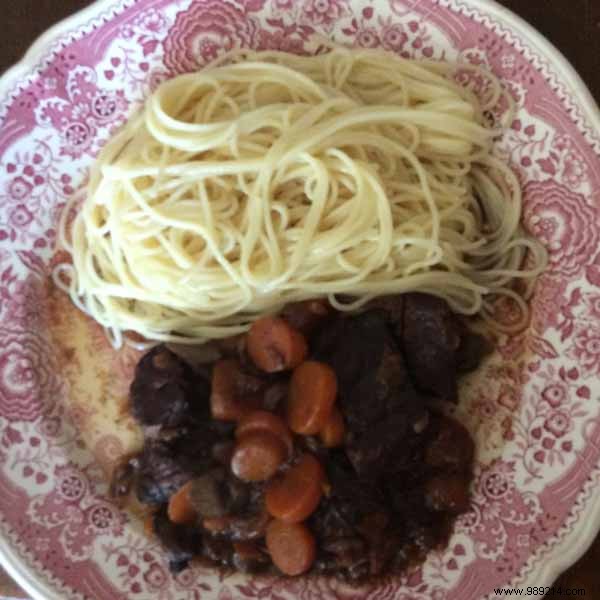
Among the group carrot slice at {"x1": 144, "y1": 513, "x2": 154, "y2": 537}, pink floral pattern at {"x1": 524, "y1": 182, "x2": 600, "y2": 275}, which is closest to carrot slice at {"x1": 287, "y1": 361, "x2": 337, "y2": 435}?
carrot slice at {"x1": 144, "y1": 513, "x2": 154, "y2": 537}

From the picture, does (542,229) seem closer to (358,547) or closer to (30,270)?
(358,547)

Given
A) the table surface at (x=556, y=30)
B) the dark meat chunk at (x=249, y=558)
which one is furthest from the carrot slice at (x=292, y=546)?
the table surface at (x=556, y=30)

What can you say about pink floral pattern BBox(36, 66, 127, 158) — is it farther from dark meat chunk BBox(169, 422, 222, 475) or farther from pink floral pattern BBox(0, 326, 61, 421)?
dark meat chunk BBox(169, 422, 222, 475)

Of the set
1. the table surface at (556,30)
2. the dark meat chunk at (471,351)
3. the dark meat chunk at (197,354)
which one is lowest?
the dark meat chunk at (197,354)

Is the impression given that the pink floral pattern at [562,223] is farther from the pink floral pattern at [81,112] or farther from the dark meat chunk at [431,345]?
the pink floral pattern at [81,112]

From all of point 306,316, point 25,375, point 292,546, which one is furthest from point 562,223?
point 25,375

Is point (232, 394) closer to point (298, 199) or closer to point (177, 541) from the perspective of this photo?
point (177, 541)

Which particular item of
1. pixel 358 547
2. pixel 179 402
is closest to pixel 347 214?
pixel 179 402
